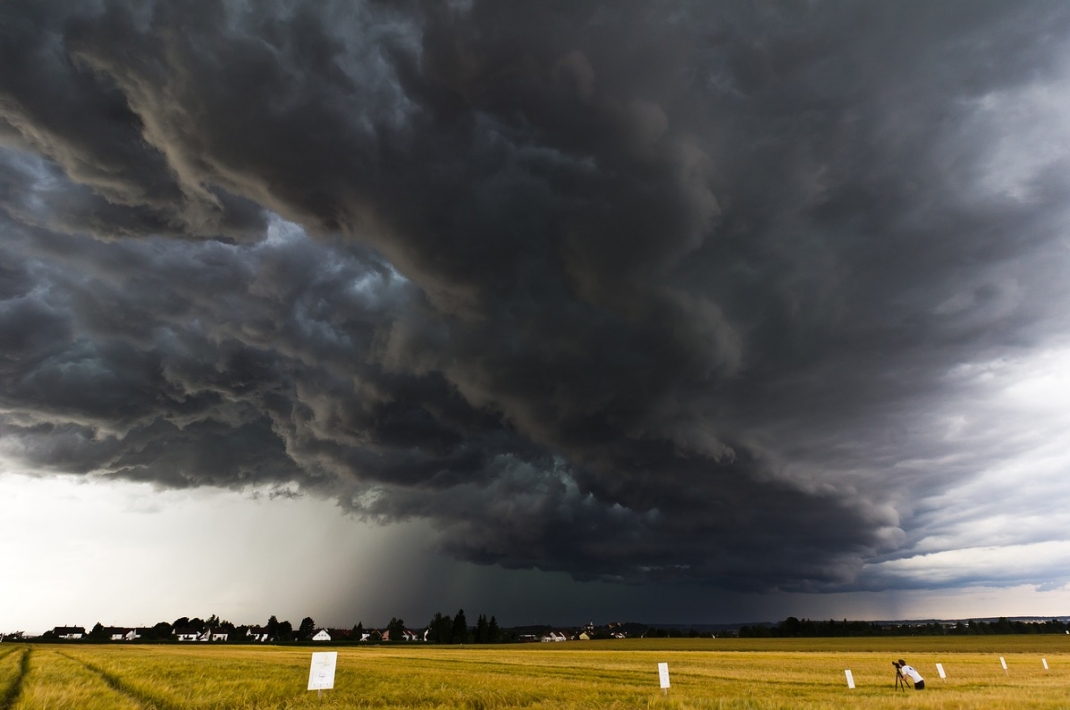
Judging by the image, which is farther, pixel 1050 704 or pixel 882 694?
pixel 882 694

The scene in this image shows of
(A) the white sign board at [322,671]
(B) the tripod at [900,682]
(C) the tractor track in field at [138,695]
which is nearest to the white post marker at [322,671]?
(A) the white sign board at [322,671]

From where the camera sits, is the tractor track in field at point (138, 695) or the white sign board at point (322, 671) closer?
the white sign board at point (322, 671)

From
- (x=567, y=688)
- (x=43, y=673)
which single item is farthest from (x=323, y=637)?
(x=567, y=688)

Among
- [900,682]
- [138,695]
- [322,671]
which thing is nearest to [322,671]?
[322,671]

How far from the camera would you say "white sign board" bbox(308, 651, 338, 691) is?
17367 mm

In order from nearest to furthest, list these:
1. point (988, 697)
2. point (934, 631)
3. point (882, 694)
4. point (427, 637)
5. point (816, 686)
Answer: point (988, 697), point (882, 694), point (816, 686), point (427, 637), point (934, 631)

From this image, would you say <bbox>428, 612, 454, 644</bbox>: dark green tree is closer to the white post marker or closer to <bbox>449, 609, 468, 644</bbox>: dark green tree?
<bbox>449, 609, 468, 644</bbox>: dark green tree

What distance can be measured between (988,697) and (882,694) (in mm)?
3750

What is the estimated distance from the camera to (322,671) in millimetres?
17875

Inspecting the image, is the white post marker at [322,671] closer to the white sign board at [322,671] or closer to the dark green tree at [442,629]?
the white sign board at [322,671]

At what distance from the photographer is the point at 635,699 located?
67.6ft

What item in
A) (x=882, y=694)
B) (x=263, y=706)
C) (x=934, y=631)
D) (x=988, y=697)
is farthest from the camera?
(x=934, y=631)

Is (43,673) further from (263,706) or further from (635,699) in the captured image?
(635,699)

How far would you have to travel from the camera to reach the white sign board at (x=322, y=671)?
17367 mm
